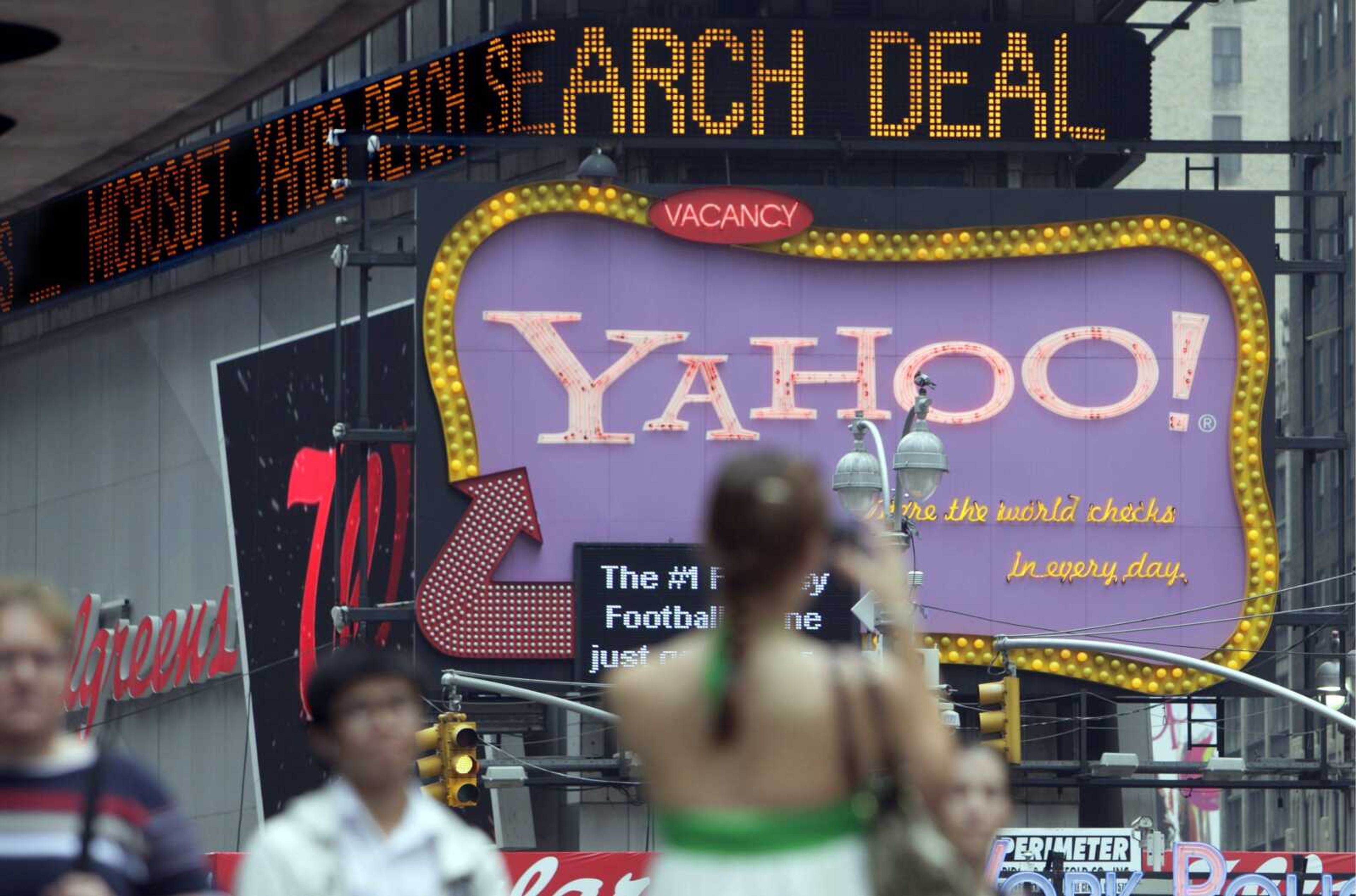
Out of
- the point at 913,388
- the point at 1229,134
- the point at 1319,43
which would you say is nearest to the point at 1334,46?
the point at 1319,43

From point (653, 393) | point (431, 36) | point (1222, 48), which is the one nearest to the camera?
point (653, 393)

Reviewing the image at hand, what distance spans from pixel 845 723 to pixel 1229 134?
129 m

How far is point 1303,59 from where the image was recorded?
122 m

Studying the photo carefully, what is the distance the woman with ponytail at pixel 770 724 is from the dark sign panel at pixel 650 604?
1372 inches

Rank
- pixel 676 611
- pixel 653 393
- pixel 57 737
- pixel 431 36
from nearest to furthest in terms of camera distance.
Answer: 1. pixel 57 737
2. pixel 676 611
3. pixel 653 393
4. pixel 431 36

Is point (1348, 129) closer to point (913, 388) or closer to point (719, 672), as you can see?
point (913, 388)

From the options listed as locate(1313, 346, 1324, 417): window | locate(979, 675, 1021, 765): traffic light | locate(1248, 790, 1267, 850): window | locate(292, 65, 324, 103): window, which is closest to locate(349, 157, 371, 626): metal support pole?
locate(292, 65, 324, 103): window

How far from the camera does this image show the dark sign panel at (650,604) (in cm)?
4091

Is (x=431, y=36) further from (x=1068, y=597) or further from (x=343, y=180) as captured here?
(x=1068, y=597)

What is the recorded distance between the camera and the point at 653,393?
43281mm

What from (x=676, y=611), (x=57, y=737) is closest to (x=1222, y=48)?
(x=676, y=611)

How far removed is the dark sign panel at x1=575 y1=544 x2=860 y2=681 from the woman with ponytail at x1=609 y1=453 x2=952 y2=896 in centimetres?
3484

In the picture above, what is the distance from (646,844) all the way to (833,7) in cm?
1321

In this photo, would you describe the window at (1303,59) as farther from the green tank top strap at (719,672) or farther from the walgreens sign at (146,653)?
the green tank top strap at (719,672)
